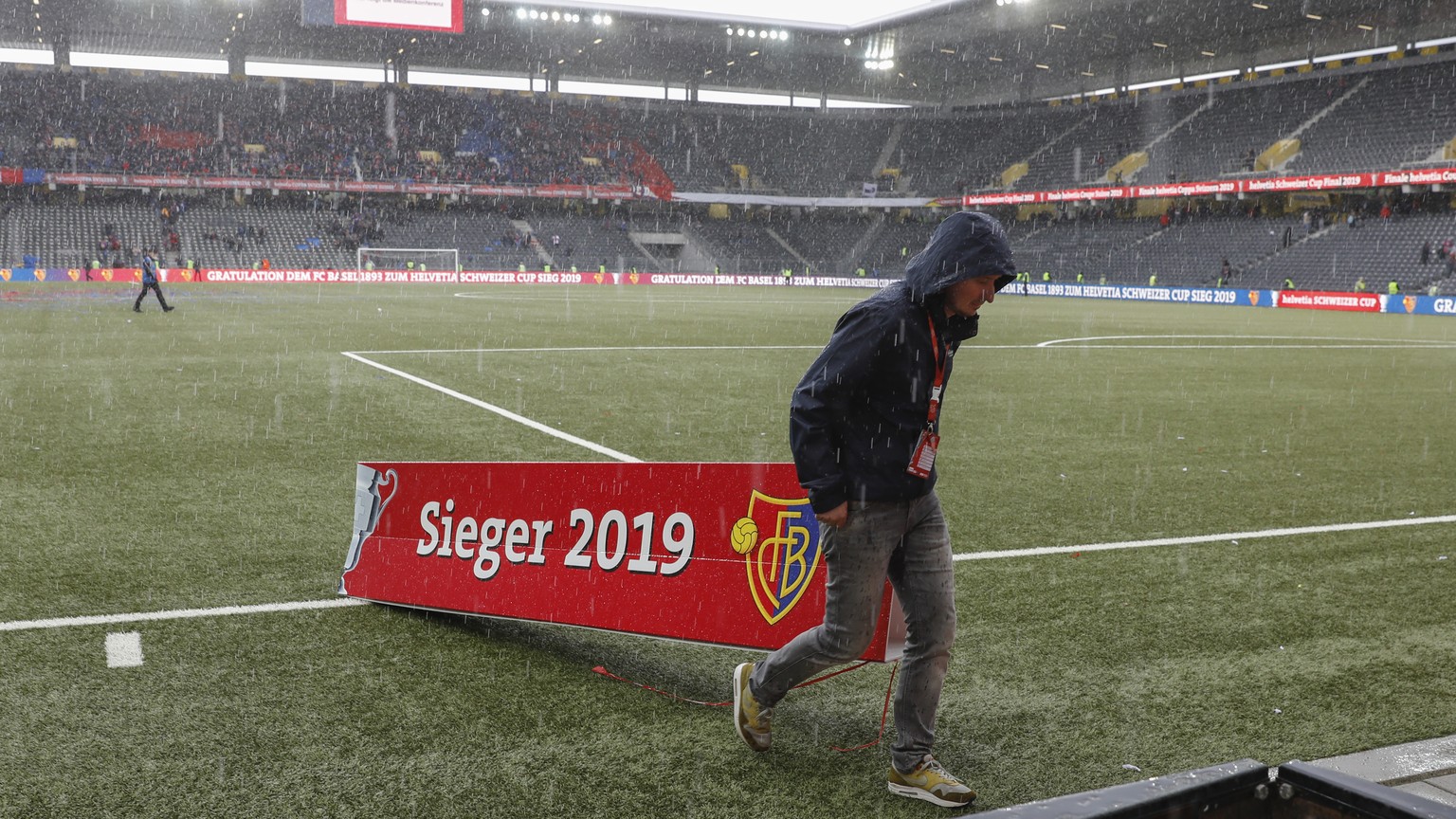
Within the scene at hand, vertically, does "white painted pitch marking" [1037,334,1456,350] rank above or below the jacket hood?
below

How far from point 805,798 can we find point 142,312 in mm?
27185

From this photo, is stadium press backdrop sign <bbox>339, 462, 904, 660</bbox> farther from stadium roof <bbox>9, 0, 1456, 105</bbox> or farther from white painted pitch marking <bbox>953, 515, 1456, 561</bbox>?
stadium roof <bbox>9, 0, 1456, 105</bbox>

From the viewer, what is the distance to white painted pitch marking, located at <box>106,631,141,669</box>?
14.8 feet

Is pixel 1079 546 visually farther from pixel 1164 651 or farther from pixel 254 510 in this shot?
pixel 254 510

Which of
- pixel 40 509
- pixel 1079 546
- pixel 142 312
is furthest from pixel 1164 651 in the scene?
pixel 142 312

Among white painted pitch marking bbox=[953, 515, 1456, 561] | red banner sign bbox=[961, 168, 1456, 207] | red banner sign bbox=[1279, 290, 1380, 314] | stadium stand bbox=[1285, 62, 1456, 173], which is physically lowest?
white painted pitch marking bbox=[953, 515, 1456, 561]

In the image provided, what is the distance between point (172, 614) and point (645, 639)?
209 cm

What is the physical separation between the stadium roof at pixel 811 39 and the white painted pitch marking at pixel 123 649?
5195 centimetres

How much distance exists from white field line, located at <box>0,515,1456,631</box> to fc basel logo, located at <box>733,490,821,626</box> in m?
2.05

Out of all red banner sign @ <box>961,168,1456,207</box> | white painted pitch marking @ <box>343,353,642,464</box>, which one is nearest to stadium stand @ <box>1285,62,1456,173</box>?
red banner sign @ <box>961,168,1456,207</box>

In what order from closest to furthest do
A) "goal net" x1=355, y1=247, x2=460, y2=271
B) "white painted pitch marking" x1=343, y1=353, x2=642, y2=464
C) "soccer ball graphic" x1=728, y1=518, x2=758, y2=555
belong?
"soccer ball graphic" x1=728, y1=518, x2=758, y2=555
"white painted pitch marking" x1=343, y1=353, x2=642, y2=464
"goal net" x1=355, y1=247, x2=460, y2=271

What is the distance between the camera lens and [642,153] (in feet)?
231

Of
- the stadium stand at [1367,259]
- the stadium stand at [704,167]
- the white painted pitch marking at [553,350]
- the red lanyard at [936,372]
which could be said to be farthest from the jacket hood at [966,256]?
the stadium stand at [704,167]

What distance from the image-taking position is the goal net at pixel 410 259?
5722 centimetres
